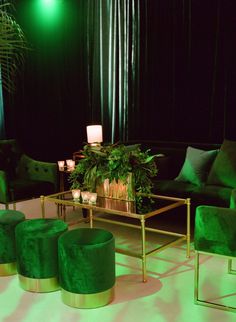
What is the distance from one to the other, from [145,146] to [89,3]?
2.35m

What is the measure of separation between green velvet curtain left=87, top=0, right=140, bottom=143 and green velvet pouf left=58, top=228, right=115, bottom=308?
11.0ft

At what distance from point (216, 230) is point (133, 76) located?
3.51 metres

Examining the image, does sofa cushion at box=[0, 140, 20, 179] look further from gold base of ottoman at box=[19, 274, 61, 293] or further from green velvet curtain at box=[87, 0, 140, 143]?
gold base of ottoman at box=[19, 274, 61, 293]

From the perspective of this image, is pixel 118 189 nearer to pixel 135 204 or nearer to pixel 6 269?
pixel 135 204

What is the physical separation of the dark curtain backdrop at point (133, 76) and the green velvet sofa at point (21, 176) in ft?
2.94

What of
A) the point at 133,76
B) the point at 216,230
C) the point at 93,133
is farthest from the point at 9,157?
the point at 216,230

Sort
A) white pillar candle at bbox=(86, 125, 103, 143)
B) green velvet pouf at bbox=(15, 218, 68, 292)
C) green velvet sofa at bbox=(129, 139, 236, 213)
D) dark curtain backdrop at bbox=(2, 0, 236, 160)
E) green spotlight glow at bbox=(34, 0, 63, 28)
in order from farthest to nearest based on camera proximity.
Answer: green spotlight glow at bbox=(34, 0, 63, 28), white pillar candle at bbox=(86, 125, 103, 143), dark curtain backdrop at bbox=(2, 0, 236, 160), green velvet sofa at bbox=(129, 139, 236, 213), green velvet pouf at bbox=(15, 218, 68, 292)

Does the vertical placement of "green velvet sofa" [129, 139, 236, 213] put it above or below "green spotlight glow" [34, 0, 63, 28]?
below

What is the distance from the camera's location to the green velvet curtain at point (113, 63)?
5.96m

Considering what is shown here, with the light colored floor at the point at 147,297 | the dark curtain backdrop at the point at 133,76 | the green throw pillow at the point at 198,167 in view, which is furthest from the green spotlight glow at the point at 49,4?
the light colored floor at the point at 147,297

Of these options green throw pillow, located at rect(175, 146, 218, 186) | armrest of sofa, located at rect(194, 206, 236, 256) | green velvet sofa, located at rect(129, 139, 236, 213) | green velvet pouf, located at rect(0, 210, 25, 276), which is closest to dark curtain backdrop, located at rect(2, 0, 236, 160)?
green velvet sofa, located at rect(129, 139, 236, 213)

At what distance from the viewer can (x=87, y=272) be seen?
288 cm

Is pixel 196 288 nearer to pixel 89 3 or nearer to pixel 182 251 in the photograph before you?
pixel 182 251

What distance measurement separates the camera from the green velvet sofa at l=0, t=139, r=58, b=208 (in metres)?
4.75
